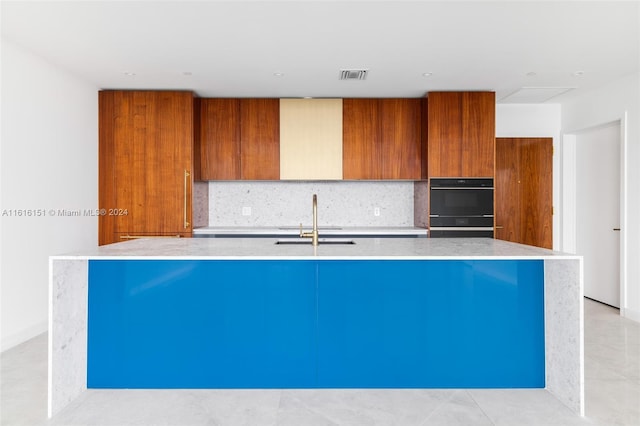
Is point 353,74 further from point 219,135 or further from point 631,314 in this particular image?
point 631,314

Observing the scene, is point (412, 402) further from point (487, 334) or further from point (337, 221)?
point (337, 221)

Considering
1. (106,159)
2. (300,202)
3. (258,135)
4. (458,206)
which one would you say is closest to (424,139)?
→ (458,206)

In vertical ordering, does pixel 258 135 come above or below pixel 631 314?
above

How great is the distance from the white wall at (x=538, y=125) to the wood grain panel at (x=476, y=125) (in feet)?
3.20

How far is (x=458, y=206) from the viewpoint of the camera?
194 inches

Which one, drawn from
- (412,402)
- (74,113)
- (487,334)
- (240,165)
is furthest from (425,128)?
(74,113)

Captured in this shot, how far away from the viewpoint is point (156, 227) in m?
4.82

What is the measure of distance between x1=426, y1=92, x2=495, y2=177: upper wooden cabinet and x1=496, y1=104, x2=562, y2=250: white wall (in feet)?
3.24

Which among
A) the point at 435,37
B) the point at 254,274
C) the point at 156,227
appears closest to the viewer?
the point at 254,274

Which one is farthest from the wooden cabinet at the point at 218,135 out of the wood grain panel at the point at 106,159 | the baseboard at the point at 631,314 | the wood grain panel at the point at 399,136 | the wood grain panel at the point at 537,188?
the baseboard at the point at 631,314

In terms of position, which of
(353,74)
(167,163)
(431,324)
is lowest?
(431,324)

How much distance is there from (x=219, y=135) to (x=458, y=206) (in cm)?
291

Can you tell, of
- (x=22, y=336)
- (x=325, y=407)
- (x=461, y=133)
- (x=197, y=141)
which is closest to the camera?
(x=325, y=407)

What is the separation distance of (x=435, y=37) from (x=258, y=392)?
2874 mm
